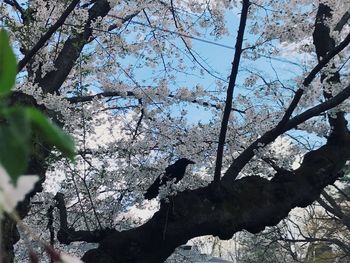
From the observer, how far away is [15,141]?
372 mm

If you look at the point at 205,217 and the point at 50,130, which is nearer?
the point at 50,130

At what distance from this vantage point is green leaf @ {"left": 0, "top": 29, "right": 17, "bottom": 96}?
0.41 metres

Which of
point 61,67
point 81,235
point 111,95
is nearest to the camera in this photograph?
point 81,235

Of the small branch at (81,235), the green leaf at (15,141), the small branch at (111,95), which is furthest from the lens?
the small branch at (111,95)

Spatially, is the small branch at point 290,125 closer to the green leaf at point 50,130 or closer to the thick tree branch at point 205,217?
the thick tree branch at point 205,217

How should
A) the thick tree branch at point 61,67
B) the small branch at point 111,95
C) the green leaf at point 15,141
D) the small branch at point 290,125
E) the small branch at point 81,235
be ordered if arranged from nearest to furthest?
1. the green leaf at point 15,141
2. the small branch at point 81,235
3. the small branch at point 290,125
4. the thick tree branch at point 61,67
5. the small branch at point 111,95

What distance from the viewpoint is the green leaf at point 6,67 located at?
41 centimetres

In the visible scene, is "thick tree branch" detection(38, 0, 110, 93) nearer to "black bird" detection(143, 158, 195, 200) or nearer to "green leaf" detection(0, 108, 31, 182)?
"black bird" detection(143, 158, 195, 200)

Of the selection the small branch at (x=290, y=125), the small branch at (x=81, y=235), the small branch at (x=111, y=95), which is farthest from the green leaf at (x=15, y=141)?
the small branch at (x=111, y=95)

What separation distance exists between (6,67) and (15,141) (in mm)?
68

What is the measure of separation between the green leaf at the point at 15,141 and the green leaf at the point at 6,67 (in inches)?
1.0

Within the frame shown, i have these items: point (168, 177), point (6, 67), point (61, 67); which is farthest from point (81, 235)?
point (6, 67)

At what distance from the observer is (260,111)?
20.0 ft

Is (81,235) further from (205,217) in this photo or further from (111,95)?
(111,95)
